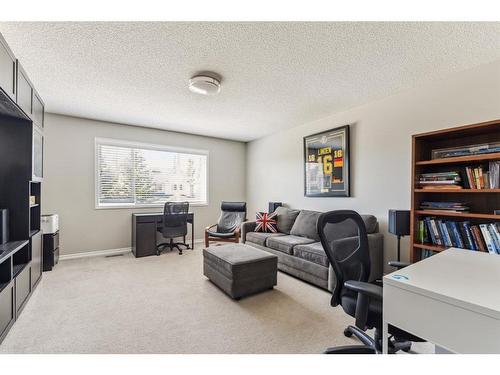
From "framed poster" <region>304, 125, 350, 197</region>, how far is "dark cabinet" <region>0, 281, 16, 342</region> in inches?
149

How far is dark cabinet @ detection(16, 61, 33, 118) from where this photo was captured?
202 cm

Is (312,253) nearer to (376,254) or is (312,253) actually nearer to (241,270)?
(376,254)

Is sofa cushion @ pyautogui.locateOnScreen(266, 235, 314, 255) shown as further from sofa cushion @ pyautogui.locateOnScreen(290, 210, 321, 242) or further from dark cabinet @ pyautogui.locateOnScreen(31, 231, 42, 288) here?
dark cabinet @ pyautogui.locateOnScreen(31, 231, 42, 288)

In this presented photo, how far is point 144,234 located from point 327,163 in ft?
11.1

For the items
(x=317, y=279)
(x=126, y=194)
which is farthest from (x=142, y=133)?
(x=317, y=279)

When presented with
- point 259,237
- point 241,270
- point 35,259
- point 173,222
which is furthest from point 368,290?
point 173,222

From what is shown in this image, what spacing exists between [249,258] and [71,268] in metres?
2.75

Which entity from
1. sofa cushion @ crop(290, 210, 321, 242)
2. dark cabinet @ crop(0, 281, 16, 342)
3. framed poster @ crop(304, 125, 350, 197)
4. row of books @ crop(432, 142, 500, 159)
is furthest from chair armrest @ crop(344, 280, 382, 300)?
dark cabinet @ crop(0, 281, 16, 342)

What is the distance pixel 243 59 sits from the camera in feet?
7.14

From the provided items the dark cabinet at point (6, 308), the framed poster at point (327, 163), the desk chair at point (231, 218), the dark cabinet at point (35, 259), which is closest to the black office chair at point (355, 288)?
the framed poster at point (327, 163)

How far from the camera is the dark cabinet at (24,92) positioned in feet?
6.62

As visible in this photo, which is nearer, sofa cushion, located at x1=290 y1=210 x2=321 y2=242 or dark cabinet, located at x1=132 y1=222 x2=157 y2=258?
sofa cushion, located at x1=290 y1=210 x2=321 y2=242

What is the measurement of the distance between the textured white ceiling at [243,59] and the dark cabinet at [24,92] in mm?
169

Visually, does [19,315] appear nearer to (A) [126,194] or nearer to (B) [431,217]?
(A) [126,194]
